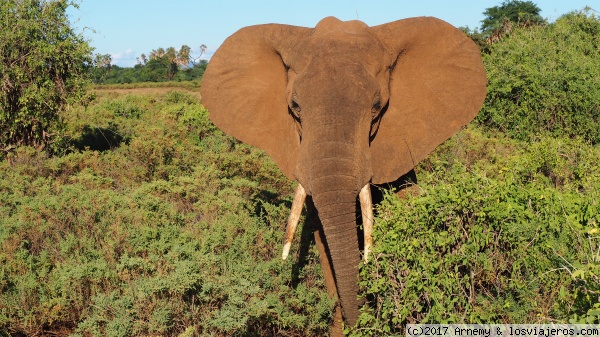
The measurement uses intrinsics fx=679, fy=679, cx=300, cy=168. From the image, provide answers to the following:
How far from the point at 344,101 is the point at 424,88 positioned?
1.46 meters

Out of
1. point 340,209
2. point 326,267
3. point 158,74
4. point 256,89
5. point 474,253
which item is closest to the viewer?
point 474,253

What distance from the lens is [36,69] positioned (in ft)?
42.7

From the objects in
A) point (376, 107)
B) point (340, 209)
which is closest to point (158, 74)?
point (376, 107)

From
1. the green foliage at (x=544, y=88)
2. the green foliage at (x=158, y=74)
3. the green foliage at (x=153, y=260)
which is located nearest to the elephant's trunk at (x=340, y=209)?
the green foliage at (x=153, y=260)

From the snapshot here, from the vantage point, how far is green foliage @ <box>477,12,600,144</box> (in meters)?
13.1

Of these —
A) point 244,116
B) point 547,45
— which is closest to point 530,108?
point 547,45

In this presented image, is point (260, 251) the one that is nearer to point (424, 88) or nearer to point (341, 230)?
point (341, 230)

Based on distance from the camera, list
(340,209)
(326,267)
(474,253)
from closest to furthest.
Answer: (474,253) → (340,209) → (326,267)

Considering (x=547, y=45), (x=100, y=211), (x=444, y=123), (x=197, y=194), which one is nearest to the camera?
(x=444, y=123)

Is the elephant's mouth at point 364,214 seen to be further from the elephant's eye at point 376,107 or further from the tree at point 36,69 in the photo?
the tree at point 36,69

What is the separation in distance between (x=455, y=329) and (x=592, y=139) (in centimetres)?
959

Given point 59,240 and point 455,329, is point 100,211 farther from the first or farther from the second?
point 455,329

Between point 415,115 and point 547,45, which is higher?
point 547,45

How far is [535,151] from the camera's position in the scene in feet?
27.2
